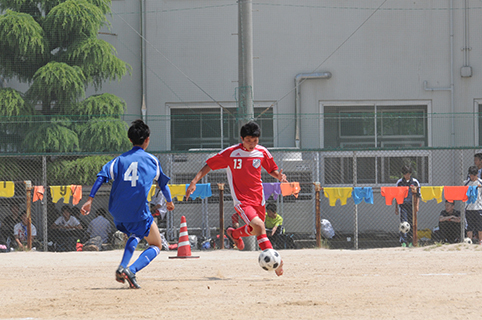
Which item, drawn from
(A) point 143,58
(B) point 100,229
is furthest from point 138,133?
(A) point 143,58

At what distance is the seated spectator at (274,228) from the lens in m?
12.5

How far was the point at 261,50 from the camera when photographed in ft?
56.5

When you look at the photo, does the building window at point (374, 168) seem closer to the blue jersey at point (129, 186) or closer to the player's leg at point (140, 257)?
the player's leg at point (140, 257)

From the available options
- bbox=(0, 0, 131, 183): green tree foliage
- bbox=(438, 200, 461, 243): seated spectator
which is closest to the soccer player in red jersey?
bbox=(438, 200, 461, 243): seated spectator

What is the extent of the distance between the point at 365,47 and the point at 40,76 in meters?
9.11

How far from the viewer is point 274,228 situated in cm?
1248

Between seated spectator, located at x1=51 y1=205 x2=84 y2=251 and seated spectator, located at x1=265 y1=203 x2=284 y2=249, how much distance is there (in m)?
4.28

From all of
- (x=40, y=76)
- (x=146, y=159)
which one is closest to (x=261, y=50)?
(x=40, y=76)

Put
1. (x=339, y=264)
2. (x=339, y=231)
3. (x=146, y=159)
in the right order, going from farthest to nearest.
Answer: (x=339, y=231) → (x=339, y=264) → (x=146, y=159)

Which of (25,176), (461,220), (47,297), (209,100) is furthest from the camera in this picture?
(209,100)

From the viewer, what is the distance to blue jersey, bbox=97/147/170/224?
6.41m

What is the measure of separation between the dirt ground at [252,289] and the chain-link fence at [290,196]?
293 centimetres

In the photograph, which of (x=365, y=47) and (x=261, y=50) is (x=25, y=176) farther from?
(x=365, y=47)

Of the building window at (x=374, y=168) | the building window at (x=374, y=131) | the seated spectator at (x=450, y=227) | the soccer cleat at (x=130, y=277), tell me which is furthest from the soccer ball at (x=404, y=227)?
the soccer cleat at (x=130, y=277)
